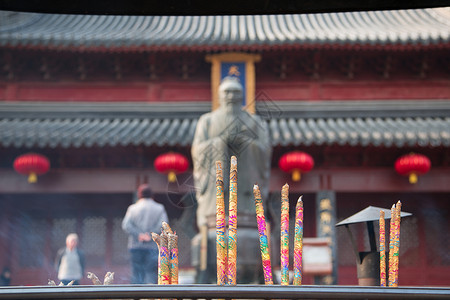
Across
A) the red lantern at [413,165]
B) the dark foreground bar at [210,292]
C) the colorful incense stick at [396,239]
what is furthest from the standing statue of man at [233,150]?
the red lantern at [413,165]

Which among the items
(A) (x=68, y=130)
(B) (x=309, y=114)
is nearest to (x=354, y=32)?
(B) (x=309, y=114)

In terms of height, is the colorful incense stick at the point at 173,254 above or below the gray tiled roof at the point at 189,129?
below

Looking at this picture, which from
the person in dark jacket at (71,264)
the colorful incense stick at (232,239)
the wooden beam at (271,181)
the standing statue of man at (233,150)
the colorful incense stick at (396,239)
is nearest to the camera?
the colorful incense stick at (232,239)

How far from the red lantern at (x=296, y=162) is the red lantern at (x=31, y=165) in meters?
3.90

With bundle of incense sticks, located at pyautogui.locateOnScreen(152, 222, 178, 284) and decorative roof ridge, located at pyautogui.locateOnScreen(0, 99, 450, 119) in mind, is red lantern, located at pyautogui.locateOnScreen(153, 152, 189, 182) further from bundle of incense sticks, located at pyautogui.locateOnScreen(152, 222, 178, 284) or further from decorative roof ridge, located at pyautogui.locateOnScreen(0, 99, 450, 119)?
bundle of incense sticks, located at pyautogui.locateOnScreen(152, 222, 178, 284)

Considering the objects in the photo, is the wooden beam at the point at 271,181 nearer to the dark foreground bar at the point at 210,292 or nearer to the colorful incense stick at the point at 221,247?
the colorful incense stick at the point at 221,247

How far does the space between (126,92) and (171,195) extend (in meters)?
2.18

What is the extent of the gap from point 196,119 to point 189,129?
633mm

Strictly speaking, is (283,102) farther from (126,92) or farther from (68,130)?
(68,130)

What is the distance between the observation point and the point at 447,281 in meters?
10.1

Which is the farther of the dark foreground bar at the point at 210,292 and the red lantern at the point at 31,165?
the red lantern at the point at 31,165

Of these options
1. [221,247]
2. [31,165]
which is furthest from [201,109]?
[221,247]

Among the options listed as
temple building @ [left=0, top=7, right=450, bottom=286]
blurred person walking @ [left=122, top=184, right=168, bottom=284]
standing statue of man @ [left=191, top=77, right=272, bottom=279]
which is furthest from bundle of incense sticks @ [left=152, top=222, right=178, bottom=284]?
temple building @ [left=0, top=7, right=450, bottom=286]

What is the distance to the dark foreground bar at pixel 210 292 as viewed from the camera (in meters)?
1.64
